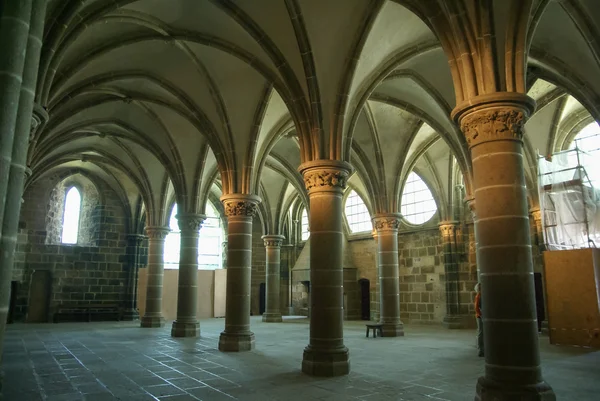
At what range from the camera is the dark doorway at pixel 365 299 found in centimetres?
2114

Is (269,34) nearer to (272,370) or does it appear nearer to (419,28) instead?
(419,28)

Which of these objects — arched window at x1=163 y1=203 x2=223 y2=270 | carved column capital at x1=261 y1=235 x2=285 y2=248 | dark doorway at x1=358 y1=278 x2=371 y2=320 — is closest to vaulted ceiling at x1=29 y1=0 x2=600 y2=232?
carved column capital at x1=261 y1=235 x2=285 y2=248

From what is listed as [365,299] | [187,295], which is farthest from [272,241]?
[187,295]

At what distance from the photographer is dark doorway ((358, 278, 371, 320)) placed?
2114cm

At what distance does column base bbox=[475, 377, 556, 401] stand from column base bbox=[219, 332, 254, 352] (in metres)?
5.97

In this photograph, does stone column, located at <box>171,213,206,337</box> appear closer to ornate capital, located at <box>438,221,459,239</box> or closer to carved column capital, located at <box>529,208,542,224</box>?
ornate capital, located at <box>438,221,459,239</box>

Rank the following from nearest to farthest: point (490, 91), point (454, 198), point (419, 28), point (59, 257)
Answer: point (490, 91), point (419, 28), point (454, 198), point (59, 257)

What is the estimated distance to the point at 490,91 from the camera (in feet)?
18.7

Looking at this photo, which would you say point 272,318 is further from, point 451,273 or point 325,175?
point 325,175

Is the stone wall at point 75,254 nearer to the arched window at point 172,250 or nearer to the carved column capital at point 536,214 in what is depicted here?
the arched window at point 172,250

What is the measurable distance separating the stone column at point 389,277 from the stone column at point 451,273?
3.94 meters

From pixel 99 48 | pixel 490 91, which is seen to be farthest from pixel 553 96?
pixel 99 48

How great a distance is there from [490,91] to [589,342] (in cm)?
751

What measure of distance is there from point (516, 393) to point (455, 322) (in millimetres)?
11883
